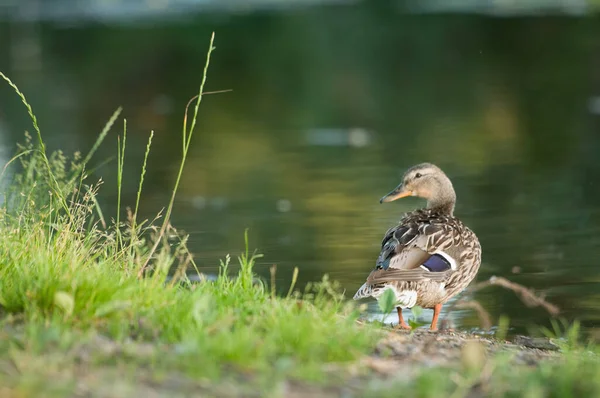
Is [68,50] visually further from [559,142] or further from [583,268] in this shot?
[583,268]

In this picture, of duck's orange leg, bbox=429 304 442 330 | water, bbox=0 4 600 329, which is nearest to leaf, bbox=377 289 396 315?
duck's orange leg, bbox=429 304 442 330

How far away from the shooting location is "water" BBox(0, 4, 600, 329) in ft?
29.3

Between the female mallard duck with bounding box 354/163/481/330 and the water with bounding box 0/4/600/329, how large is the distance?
34cm

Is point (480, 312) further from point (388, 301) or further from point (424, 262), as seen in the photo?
point (388, 301)

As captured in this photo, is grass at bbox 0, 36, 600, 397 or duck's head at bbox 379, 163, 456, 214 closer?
grass at bbox 0, 36, 600, 397

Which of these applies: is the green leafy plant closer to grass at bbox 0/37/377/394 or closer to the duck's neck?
grass at bbox 0/37/377/394

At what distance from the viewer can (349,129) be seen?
16156 millimetres

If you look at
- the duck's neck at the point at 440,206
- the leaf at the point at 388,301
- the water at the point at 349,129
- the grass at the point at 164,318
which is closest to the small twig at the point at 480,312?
the water at the point at 349,129

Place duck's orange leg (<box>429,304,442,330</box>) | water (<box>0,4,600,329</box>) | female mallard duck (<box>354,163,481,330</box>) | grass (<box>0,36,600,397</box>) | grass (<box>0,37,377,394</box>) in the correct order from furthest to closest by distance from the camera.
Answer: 1. water (<box>0,4,600,329</box>)
2. duck's orange leg (<box>429,304,442,330</box>)
3. female mallard duck (<box>354,163,481,330</box>)
4. grass (<box>0,37,377,394</box>)
5. grass (<box>0,36,600,397</box>)

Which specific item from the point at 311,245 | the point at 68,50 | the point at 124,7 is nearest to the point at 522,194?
the point at 311,245

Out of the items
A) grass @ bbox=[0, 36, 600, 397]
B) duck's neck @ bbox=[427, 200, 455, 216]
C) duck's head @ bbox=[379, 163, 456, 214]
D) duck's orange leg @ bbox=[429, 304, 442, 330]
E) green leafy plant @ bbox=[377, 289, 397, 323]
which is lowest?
grass @ bbox=[0, 36, 600, 397]

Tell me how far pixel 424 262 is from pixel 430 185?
3.90 ft

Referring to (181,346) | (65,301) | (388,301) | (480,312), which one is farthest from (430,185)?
(181,346)

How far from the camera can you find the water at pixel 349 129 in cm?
895
